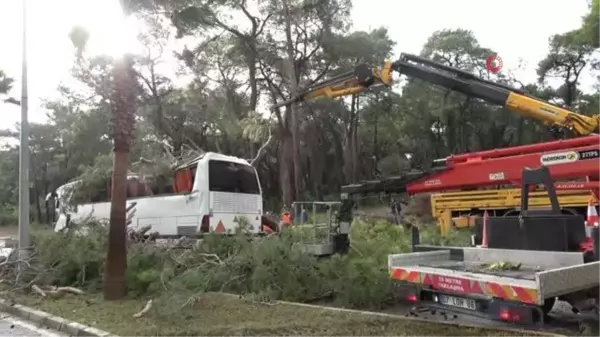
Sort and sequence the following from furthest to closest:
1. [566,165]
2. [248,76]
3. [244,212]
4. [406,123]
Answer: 1. [406,123]
2. [248,76]
3. [244,212]
4. [566,165]

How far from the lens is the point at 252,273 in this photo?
9.58 metres

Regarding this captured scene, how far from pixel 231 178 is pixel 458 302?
11.7 meters

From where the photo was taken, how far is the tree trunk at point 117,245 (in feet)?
31.1

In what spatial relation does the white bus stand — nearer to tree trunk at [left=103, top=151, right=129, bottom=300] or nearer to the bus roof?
the bus roof

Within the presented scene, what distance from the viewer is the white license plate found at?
5824 mm

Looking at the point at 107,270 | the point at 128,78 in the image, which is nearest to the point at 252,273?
the point at 107,270

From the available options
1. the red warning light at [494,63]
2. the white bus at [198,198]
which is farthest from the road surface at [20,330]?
the red warning light at [494,63]

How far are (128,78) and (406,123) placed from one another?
38.9m

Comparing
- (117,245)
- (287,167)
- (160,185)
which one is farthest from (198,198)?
(287,167)

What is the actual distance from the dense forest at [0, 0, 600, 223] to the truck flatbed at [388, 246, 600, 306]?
13414 millimetres

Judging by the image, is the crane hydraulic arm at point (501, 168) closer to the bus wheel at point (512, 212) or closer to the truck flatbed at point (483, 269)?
the truck flatbed at point (483, 269)

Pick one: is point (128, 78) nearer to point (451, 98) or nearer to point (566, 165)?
point (566, 165)

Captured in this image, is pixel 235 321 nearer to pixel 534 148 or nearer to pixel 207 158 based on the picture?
pixel 534 148

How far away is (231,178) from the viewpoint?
55.7ft
